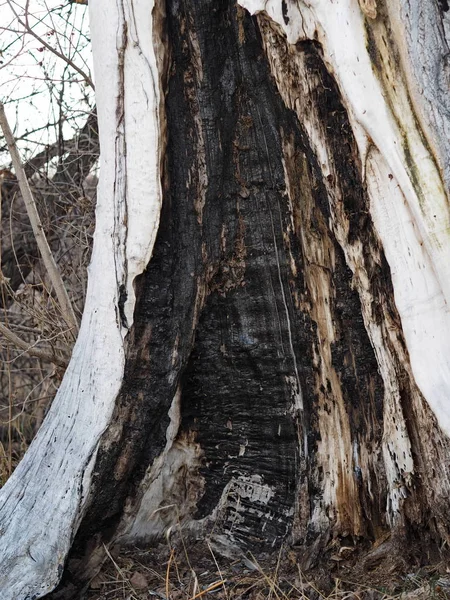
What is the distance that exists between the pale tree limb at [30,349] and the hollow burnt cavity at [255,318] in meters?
1.37

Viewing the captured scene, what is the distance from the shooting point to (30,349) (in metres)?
3.41

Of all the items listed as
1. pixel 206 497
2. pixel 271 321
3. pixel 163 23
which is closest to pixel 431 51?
pixel 163 23

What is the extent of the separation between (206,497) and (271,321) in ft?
2.17

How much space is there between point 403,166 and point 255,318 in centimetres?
72

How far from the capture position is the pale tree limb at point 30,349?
133 inches

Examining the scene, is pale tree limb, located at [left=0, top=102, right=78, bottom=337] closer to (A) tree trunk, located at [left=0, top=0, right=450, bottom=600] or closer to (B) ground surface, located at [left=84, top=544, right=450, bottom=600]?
(A) tree trunk, located at [left=0, top=0, right=450, bottom=600]

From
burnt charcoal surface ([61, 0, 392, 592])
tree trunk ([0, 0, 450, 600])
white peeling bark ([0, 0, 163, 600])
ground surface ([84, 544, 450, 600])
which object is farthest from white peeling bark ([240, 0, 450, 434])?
ground surface ([84, 544, 450, 600])

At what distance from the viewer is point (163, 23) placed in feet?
6.57

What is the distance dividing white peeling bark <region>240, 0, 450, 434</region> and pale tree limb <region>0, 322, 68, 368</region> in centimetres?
211

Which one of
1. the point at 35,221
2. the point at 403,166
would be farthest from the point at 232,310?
the point at 35,221

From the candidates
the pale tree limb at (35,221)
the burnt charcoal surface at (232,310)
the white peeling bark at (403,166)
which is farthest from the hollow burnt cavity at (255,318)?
the pale tree limb at (35,221)

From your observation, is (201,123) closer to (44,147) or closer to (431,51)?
(431,51)

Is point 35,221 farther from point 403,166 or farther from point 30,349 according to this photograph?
point 403,166

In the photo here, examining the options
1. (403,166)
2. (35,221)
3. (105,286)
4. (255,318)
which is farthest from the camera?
(35,221)
